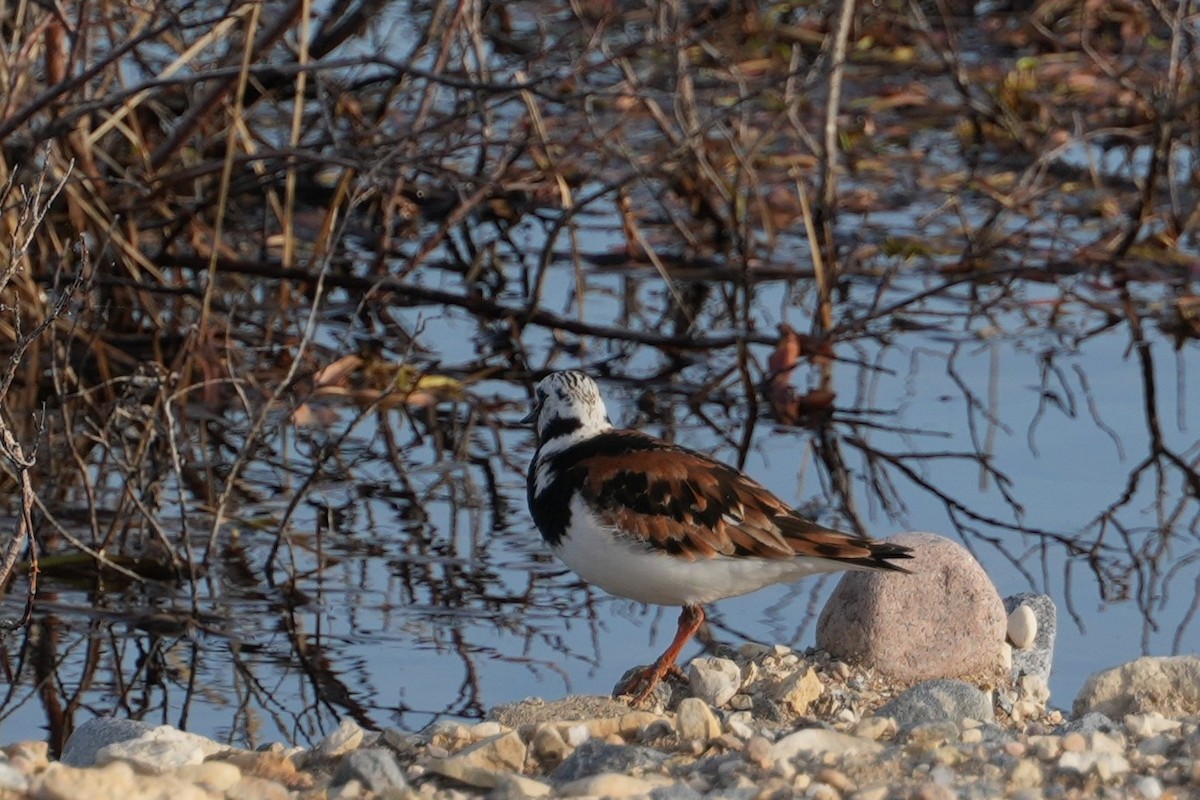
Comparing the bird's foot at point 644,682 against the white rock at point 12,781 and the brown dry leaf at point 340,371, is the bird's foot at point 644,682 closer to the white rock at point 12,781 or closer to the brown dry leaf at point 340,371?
the white rock at point 12,781

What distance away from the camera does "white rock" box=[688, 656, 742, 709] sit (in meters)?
3.91

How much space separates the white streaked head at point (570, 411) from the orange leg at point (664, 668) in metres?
0.47

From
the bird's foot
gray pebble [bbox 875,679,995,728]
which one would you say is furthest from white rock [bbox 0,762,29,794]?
gray pebble [bbox 875,679,995,728]

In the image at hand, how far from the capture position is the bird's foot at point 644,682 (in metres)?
4.00

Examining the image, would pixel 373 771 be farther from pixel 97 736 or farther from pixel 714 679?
pixel 714 679

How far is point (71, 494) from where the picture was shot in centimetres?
550

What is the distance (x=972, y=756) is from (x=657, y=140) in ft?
19.1

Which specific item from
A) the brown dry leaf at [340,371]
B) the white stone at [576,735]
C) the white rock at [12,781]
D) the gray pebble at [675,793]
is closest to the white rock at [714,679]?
the white stone at [576,735]

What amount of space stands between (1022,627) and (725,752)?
3.43 feet

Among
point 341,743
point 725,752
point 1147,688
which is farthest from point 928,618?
point 341,743

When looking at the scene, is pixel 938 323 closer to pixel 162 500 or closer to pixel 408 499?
pixel 408 499

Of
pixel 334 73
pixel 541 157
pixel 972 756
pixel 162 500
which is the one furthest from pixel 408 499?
pixel 334 73

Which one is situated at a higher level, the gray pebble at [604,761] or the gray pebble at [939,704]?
the gray pebble at [939,704]

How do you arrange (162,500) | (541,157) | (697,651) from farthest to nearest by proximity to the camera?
(541,157)
(162,500)
(697,651)
